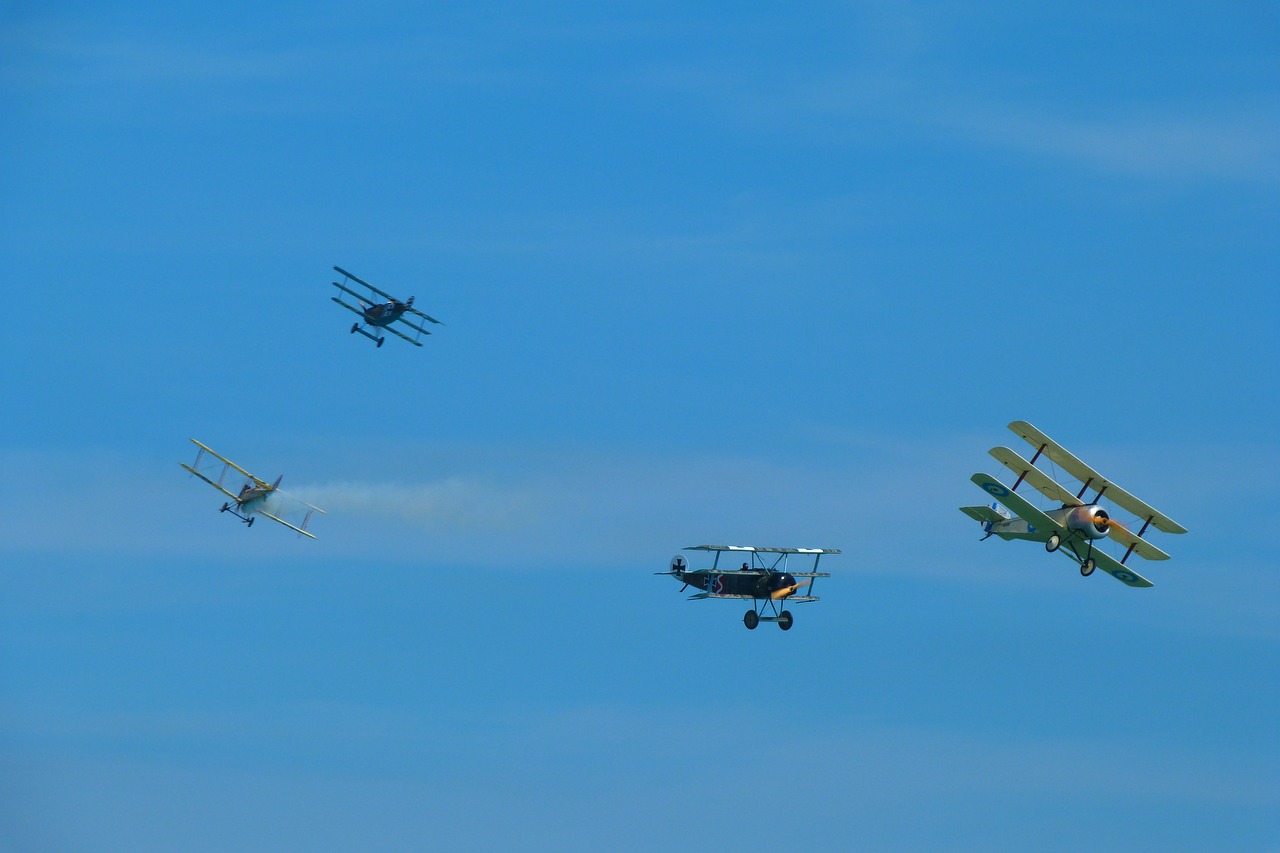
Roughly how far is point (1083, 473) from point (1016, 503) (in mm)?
5619

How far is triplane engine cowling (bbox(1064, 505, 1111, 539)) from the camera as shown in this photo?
106 meters

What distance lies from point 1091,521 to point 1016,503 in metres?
4.21

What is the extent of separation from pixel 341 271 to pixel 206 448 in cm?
1440

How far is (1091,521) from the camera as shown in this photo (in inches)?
4173

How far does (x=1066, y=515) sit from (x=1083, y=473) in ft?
11.8

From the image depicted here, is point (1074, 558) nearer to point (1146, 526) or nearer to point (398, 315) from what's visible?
point (1146, 526)

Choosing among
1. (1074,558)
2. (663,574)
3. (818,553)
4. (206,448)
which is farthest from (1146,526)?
(206,448)

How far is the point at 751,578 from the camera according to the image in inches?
4222

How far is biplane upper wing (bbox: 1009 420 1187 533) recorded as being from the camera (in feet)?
357

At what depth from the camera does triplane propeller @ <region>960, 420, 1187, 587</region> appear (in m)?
106

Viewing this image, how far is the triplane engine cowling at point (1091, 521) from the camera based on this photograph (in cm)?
10606

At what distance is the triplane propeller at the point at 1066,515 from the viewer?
106 meters

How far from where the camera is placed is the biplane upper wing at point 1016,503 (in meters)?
106

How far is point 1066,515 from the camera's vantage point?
351 ft
